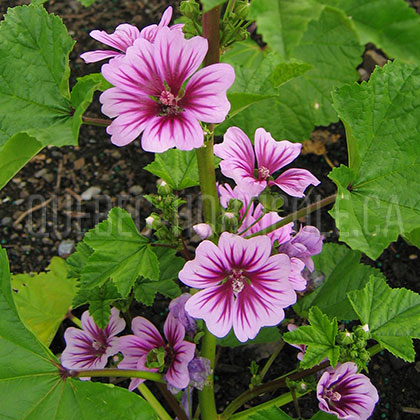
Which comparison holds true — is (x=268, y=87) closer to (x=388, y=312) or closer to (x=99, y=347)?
(x=388, y=312)

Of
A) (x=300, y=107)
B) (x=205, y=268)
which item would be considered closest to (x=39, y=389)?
(x=205, y=268)

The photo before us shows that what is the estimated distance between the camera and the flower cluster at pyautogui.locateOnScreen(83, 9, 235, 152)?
0.94 m

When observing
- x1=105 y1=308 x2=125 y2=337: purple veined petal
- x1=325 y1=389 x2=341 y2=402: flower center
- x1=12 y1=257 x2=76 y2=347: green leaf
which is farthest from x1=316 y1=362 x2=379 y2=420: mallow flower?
x1=12 y1=257 x2=76 y2=347: green leaf

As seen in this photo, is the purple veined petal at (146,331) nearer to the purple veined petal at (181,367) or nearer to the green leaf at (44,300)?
the purple veined petal at (181,367)

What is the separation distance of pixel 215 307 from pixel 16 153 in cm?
50

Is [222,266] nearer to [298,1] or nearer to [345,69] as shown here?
[298,1]

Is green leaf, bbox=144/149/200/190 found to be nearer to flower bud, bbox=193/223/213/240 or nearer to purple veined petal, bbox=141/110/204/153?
flower bud, bbox=193/223/213/240

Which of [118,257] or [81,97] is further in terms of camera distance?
[118,257]

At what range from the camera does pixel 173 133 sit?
3.18ft

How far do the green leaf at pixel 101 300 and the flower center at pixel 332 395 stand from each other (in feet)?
1.83

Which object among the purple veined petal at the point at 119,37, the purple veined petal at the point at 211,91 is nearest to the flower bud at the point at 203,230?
the purple veined petal at the point at 211,91

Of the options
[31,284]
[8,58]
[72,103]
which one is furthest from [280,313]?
[31,284]

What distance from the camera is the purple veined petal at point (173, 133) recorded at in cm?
95

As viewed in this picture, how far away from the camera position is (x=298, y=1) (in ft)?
2.28
